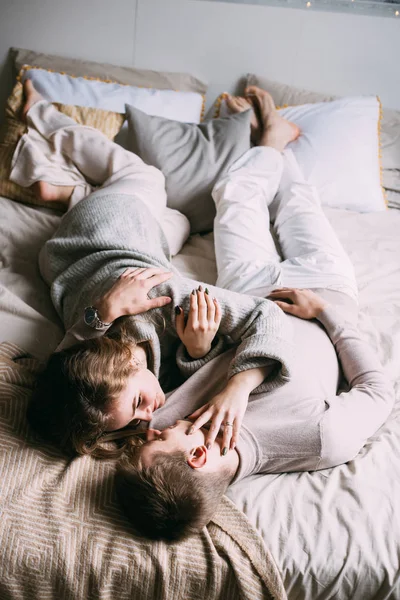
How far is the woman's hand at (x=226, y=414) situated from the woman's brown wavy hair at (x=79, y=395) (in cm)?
17

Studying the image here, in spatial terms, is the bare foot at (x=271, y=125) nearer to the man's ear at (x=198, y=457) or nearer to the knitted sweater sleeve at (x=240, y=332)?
the knitted sweater sleeve at (x=240, y=332)

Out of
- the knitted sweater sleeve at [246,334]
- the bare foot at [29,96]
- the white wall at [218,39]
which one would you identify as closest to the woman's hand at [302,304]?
the knitted sweater sleeve at [246,334]

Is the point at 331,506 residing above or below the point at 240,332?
below

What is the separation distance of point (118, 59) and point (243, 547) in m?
2.03

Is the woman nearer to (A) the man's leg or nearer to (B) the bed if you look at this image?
(B) the bed

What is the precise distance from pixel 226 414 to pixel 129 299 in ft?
1.11

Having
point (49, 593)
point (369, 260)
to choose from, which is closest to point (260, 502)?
point (49, 593)

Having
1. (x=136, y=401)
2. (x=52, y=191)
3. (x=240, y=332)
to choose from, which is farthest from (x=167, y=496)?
(x=52, y=191)

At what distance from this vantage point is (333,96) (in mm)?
2301

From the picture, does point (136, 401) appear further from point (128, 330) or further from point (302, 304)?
point (302, 304)

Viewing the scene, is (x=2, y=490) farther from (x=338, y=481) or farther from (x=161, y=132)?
(x=161, y=132)

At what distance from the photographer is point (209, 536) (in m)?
0.99

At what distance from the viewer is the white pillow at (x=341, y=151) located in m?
2.11

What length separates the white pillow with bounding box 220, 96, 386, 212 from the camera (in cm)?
211
